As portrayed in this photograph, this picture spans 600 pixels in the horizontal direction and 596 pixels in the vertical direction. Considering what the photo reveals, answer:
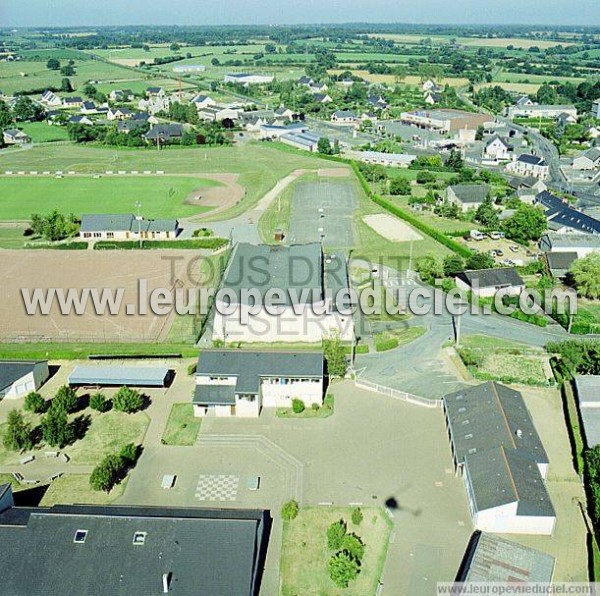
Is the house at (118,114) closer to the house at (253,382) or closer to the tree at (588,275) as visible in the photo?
the tree at (588,275)

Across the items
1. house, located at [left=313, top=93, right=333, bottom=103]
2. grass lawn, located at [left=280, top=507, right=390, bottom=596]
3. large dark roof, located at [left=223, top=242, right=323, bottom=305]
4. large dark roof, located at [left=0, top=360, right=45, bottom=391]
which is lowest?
house, located at [left=313, top=93, right=333, bottom=103]

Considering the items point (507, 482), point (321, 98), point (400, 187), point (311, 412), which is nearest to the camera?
point (507, 482)

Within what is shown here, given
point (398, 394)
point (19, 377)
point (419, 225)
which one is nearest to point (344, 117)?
point (419, 225)

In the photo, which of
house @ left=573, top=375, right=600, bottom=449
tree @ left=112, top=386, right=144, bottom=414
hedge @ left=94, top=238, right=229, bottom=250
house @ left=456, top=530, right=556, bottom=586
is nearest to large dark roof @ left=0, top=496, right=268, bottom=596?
house @ left=456, top=530, right=556, bottom=586

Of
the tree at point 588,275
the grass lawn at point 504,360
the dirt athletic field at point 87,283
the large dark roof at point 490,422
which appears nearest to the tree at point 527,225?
the tree at point 588,275

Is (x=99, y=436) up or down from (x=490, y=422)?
down

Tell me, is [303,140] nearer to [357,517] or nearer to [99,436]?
[99,436]

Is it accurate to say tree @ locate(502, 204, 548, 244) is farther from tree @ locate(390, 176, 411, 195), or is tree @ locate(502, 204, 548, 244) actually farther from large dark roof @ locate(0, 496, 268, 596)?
large dark roof @ locate(0, 496, 268, 596)
